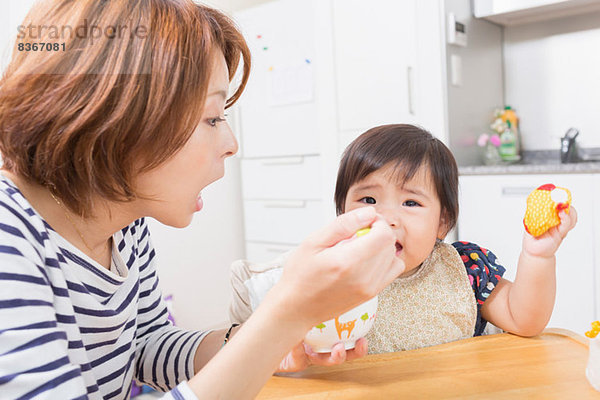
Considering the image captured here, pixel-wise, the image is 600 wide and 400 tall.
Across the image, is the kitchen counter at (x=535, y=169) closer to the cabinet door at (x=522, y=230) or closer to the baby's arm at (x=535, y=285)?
the cabinet door at (x=522, y=230)

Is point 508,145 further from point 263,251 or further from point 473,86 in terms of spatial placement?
point 263,251

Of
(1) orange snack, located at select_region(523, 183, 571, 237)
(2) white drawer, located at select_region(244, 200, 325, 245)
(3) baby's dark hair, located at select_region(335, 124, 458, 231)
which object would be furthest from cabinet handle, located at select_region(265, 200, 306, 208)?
(1) orange snack, located at select_region(523, 183, 571, 237)

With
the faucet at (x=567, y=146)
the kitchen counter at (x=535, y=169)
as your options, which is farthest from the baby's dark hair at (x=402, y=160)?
the faucet at (x=567, y=146)

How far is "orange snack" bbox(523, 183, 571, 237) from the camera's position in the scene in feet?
2.88

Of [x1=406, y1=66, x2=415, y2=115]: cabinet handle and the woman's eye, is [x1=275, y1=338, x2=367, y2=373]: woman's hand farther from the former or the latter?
[x1=406, y1=66, x2=415, y2=115]: cabinet handle

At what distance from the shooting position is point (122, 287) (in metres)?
0.85

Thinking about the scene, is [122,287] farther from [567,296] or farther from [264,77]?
[264,77]

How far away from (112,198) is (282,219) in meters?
2.63

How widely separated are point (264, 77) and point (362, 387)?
2.87 m

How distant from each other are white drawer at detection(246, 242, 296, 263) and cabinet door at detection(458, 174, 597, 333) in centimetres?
130

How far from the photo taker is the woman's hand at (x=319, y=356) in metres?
0.73

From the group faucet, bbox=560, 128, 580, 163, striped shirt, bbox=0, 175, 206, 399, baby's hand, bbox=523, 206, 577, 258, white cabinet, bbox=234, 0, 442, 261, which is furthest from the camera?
white cabinet, bbox=234, 0, 442, 261

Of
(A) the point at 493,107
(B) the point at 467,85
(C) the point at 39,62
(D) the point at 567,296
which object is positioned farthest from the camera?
(A) the point at 493,107

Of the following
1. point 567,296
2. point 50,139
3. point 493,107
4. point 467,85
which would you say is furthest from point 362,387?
point 493,107
